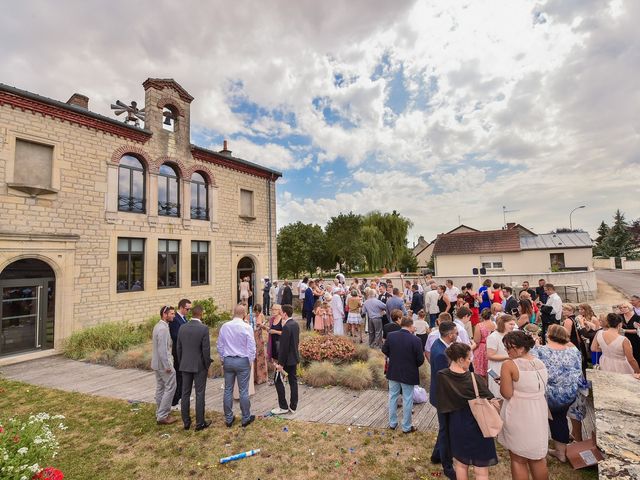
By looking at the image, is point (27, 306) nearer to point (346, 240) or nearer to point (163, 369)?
point (163, 369)

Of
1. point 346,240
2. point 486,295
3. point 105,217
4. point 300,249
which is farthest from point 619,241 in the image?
point 105,217

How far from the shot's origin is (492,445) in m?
3.16

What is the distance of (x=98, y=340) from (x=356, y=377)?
29.0 ft

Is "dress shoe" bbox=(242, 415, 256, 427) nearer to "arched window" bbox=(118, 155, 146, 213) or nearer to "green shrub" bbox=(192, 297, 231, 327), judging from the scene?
"green shrub" bbox=(192, 297, 231, 327)

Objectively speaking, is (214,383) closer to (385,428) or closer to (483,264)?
(385,428)

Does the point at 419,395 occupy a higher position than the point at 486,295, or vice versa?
the point at 486,295

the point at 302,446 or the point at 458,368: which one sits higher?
the point at 458,368

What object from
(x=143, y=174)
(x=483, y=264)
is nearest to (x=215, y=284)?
(x=143, y=174)

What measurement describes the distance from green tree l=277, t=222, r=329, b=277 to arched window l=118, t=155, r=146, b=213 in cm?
2363

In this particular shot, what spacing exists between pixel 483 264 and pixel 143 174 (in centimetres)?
2769

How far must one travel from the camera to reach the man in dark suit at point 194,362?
515 centimetres

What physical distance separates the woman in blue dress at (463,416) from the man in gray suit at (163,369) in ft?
14.4

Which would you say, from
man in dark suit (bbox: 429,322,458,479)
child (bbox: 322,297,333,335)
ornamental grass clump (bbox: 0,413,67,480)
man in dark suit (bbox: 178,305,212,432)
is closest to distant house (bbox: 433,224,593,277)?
child (bbox: 322,297,333,335)

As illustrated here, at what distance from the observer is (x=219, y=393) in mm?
6797
